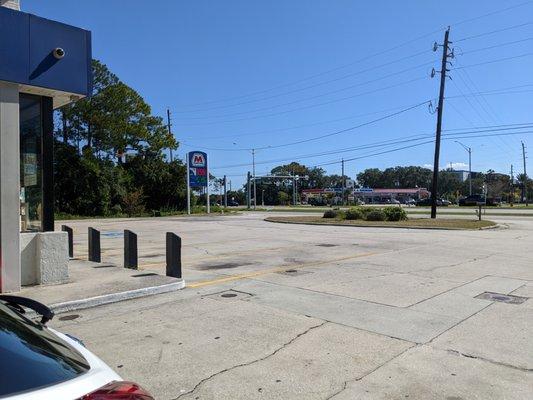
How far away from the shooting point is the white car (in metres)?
1.90

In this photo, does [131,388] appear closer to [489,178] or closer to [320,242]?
[320,242]

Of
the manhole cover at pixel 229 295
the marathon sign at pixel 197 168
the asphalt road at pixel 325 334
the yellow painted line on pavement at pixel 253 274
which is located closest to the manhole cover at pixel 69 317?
the asphalt road at pixel 325 334

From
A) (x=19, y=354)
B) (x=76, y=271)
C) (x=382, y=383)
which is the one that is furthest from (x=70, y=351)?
(x=76, y=271)

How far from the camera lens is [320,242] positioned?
725 inches

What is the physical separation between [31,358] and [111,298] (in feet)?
19.4

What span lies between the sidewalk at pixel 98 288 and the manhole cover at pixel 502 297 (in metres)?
5.33

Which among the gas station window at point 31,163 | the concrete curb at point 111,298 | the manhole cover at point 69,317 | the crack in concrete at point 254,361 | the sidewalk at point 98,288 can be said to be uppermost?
the gas station window at point 31,163

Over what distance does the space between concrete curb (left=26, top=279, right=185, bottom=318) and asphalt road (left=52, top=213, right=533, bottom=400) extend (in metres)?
0.17

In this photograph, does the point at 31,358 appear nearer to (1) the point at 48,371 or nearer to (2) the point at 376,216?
(1) the point at 48,371

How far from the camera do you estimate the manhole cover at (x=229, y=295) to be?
8227mm

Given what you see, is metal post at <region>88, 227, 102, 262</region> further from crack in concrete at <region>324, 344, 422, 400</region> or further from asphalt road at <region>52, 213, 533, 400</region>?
crack in concrete at <region>324, 344, 422, 400</region>

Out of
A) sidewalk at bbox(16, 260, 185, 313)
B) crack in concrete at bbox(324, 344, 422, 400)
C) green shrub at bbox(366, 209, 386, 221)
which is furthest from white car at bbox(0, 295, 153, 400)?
green shrub at bbox(366, 209, 386, 221)

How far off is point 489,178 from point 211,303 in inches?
6197

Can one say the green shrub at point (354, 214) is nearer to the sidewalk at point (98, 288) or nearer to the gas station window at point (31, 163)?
the sidewalk at point (98, 288)
